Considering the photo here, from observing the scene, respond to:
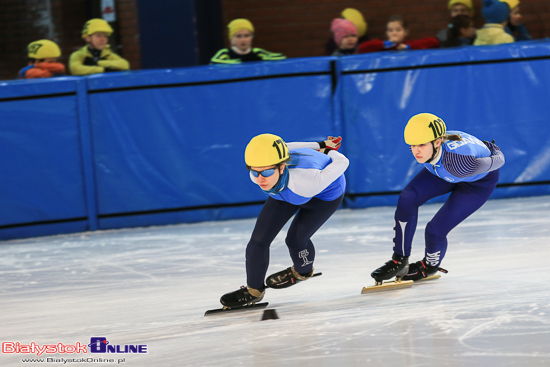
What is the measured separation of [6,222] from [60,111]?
116 centimetres

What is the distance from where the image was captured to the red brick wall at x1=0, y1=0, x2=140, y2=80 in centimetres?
1006

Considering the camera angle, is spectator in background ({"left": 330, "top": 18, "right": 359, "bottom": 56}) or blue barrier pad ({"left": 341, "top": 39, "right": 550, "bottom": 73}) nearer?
blue barrier pad ({"left": 341, "top": 39, "right": 550, "bottom": 73})

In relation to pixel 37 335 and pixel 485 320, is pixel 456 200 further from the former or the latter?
pixel 37 335

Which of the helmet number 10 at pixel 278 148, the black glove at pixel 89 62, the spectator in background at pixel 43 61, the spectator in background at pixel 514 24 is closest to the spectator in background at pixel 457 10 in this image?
the spectator in background at pixel 514 24

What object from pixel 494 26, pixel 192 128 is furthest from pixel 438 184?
pixel 494 26

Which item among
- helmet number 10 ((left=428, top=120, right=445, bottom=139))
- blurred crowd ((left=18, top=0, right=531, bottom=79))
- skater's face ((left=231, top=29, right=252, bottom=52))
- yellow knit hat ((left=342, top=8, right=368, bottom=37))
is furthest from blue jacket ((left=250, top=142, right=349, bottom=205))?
yellow knit hat ((left=342, top=8, right=368, bottom=37))

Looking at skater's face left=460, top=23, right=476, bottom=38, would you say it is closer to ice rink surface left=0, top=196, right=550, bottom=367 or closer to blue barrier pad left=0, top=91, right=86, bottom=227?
ice rink surface left=0, top=196, right=550, bottom=367

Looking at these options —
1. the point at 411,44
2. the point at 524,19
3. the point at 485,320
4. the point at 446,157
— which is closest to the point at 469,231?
the point at 446,157

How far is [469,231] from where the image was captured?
5047 mm

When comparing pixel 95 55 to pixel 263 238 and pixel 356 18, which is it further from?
pixel 263 238

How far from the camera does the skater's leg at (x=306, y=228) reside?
11.4 ft

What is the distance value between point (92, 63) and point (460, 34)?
381 centimetres

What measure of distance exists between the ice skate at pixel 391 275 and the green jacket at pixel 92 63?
12.6 ft

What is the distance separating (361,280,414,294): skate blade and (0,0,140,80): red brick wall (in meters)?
7.93
